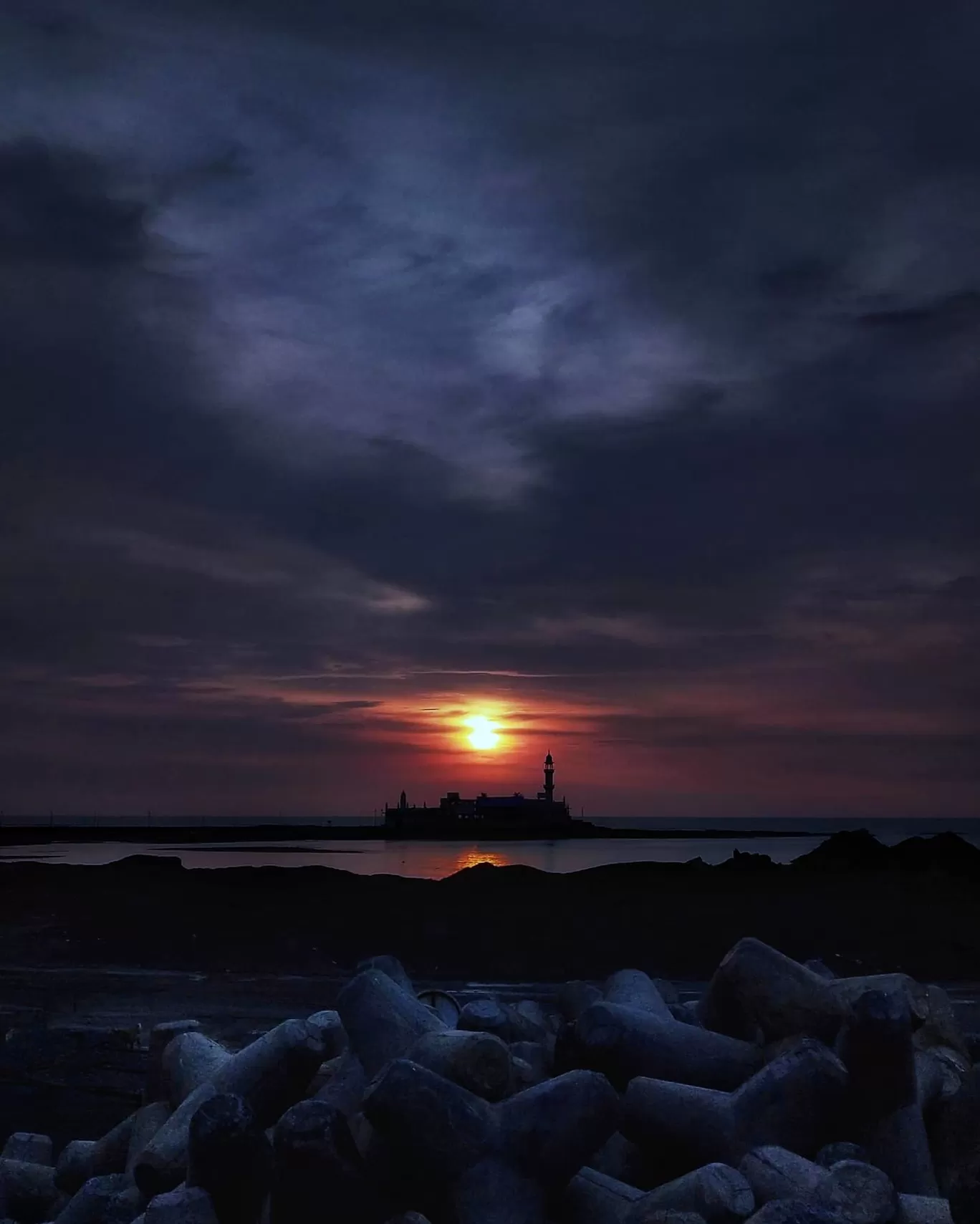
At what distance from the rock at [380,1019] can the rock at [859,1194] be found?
1837mm

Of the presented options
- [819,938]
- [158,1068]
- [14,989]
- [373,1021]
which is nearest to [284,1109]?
[373,1021]

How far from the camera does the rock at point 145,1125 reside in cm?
555

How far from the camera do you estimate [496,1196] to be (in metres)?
4.46

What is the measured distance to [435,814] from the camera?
459 feet

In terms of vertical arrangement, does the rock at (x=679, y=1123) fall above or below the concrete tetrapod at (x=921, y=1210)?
above

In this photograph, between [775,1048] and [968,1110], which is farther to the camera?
[775,1048]

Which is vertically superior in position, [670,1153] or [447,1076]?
[447,1076]

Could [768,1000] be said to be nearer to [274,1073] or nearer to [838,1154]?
[838,1154]

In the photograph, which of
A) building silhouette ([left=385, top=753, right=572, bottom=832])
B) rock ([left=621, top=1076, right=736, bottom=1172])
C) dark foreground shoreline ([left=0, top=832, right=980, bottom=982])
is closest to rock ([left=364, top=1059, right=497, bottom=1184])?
rock ([left=621, top=1076, right=736, bottom=1172])

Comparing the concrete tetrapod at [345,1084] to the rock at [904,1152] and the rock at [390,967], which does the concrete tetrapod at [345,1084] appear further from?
the rock at [904,1152]

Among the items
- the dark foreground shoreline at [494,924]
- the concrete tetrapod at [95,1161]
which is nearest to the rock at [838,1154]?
the concrete tetrapod at [95,1161]

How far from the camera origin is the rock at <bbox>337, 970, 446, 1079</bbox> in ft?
17.7

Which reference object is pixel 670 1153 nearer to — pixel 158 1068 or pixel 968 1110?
pixel 968 1110

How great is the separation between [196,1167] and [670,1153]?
6.36ft
